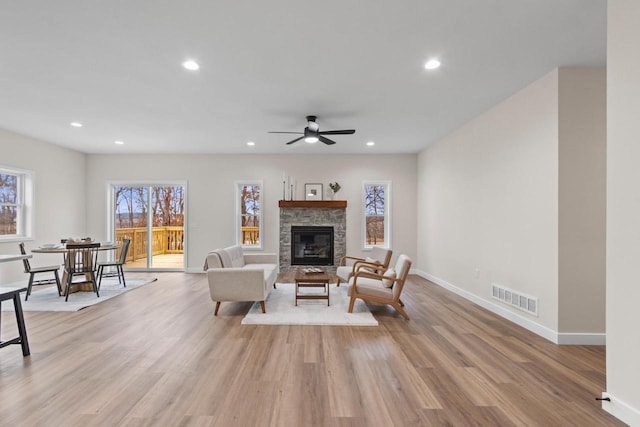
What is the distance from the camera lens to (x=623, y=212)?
73.9 inches

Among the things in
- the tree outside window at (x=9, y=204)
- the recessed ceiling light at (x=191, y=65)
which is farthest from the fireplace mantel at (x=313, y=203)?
the tree outside window at (x=9, y=204)

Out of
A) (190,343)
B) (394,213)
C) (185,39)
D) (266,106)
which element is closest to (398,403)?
(190,343)

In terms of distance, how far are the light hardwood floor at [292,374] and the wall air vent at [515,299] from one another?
0.27m

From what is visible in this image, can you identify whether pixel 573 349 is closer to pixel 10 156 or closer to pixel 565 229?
pixel 565 229

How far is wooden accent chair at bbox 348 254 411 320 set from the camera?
388 cm

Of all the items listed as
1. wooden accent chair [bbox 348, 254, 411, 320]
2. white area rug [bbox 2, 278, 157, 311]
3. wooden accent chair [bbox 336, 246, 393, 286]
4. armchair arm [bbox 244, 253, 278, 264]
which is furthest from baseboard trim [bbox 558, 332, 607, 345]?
white area rug [bbox 2, 278, 157, 311]

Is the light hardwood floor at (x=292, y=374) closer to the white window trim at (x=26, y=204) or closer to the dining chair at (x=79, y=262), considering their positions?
the dining chair at (x=79, y=262)

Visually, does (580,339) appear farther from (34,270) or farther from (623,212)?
(34,270)

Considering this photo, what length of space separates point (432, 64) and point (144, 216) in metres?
6.95

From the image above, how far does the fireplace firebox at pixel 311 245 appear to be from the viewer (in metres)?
7.02

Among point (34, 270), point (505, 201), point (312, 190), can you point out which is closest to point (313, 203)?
point (312, 190)

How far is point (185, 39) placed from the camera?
8.27 feet

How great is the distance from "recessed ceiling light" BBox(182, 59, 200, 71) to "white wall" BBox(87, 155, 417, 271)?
157 inches

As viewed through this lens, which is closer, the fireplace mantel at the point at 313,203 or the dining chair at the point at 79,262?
the dining chair at the point at 79,262
